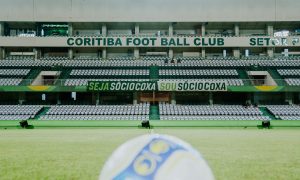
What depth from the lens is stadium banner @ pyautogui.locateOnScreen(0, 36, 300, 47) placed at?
4266 centimetres

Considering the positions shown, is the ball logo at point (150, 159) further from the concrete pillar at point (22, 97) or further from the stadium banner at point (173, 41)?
the stadium banner at point (173, 41)

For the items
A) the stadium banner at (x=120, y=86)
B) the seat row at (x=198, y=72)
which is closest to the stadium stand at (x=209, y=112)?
the stadium banner at (x=120, y=86)

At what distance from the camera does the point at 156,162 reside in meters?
2.65

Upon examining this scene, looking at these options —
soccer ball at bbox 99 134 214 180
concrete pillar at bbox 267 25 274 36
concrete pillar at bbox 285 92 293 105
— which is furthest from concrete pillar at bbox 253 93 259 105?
soccer ball at bbox 99 134 214 180

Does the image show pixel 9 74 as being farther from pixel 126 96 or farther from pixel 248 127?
pixel 248 127

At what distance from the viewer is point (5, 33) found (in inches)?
1754

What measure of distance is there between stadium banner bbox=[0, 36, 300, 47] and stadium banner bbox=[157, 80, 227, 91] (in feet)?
26.1

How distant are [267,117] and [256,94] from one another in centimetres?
623

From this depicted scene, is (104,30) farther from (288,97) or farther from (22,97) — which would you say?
(288,97)

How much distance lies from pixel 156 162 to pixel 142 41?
40.5 meters

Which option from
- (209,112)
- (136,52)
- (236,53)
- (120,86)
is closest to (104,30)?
(136,52)

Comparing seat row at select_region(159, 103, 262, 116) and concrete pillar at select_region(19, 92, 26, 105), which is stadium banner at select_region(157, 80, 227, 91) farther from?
concrete pillar at select_region(19, 92, 26, 105)
